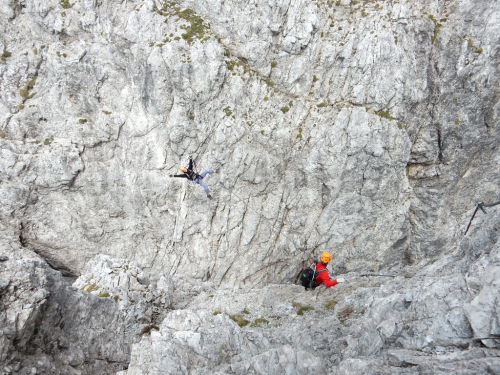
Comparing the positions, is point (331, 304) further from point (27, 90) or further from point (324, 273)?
point (27, 90)

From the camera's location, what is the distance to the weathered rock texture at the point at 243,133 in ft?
90.1

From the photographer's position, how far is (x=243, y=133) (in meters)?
28.9

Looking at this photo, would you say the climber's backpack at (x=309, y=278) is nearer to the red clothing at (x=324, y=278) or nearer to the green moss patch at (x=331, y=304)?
the red clothing at (x=324, y=278)

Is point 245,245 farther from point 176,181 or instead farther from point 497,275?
point 497,275

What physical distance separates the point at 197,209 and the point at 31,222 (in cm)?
1608

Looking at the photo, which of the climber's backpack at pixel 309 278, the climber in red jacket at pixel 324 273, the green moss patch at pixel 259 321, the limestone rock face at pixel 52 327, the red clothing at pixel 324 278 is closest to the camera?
the limestone rock face at pixel 52 327

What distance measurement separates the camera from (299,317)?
16.9 meters

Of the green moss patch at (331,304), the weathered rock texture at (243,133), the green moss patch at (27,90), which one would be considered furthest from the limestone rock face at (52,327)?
the green moss patch at (27,90)

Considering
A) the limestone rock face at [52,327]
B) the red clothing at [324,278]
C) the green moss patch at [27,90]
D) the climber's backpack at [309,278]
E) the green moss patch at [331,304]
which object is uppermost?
the green moss patch at [27,90]

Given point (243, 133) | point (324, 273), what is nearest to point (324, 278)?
point (324, 273)

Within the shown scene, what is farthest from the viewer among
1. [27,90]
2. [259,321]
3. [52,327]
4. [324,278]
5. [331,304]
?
[27,90]

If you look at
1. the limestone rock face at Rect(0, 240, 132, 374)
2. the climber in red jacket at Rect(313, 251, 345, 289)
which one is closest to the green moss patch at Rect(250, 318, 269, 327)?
the climber in red jacket at Rect(313, 251, 345, 289)

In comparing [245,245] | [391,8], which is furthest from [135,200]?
[391,8]

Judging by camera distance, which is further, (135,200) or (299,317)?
(135,200)
